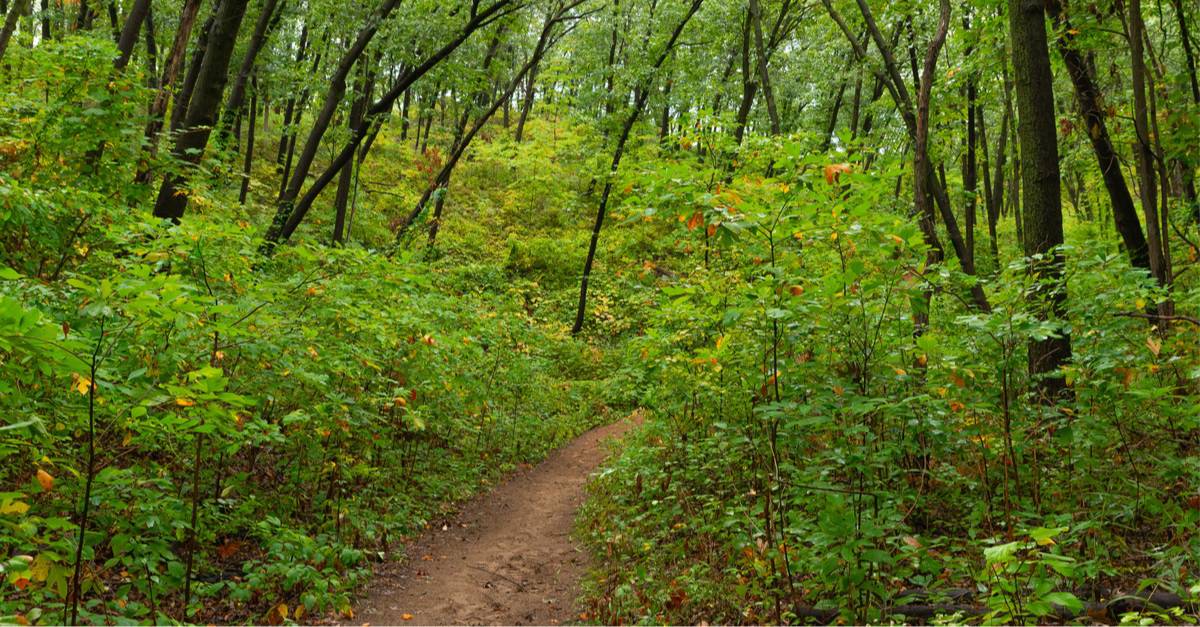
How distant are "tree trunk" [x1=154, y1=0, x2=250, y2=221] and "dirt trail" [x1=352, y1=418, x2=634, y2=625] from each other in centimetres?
467

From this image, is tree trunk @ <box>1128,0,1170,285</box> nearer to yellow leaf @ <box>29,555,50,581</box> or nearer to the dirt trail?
the dirt trail

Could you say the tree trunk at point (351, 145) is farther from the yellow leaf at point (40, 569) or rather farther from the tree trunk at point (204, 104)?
the yellow leaf at point (40, 569)

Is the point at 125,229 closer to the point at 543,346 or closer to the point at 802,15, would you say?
the point at 543,346

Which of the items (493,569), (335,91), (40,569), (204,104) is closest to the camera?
(40,569)

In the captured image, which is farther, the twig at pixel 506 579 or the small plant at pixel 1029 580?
the twig at pixel 506 579

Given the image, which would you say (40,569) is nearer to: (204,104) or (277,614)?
(277,614)

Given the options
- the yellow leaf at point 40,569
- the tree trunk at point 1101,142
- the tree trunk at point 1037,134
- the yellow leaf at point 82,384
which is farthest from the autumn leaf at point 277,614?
the tree trunk at point 1101,142

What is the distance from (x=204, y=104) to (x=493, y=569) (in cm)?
Answer: 615

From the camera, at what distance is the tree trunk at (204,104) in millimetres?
7211

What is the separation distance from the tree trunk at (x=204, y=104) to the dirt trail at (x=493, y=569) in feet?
15.3

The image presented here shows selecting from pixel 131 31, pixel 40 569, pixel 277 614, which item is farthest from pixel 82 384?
pixel 131 31

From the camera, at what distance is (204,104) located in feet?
24.4

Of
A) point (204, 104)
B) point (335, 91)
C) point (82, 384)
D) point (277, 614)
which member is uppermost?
point (335, 91)

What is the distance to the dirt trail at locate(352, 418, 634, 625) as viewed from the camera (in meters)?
5.65
